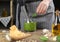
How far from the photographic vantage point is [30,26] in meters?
1.18

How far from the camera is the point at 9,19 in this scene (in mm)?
2938

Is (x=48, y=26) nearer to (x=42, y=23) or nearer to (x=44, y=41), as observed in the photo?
(x=42, y=23)

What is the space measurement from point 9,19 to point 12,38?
2.00 m

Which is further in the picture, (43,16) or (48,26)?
(43,16)

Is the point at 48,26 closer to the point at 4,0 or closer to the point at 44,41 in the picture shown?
the point at 44,41

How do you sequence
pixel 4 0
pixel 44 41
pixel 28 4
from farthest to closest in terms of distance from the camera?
pixel 4 0, pixel 28 4, pixel 44 41

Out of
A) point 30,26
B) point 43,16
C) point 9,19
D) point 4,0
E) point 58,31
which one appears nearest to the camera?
point 58,31

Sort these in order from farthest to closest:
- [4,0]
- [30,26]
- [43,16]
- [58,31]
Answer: [4,0]
[43,16]
[30,26]
[58,31]

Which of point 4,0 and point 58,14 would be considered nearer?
point 58,14

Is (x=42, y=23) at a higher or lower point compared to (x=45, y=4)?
lower

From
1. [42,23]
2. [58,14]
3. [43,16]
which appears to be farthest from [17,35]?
[43,16]

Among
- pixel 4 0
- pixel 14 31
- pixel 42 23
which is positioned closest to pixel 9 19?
pixel 4 0

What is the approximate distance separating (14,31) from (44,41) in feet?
0.65

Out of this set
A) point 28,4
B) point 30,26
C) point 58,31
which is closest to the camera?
point 58,31
